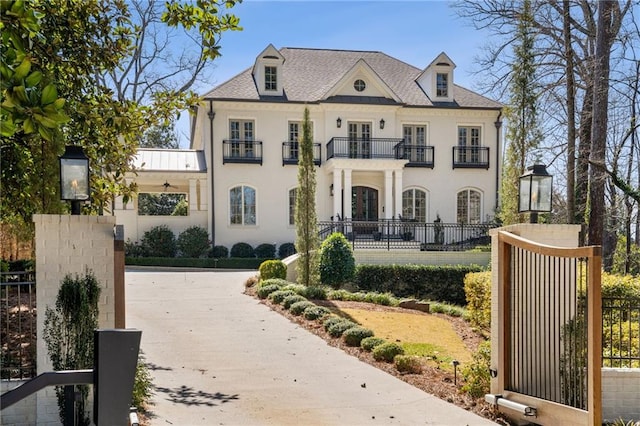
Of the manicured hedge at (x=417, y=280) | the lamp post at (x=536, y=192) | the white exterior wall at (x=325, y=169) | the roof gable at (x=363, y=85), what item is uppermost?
the roof gable at (x=363, y=85)

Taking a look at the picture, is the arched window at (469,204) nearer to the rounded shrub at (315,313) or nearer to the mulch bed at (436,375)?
the mulch bed at (436,375)

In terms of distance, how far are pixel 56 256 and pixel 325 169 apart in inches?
727

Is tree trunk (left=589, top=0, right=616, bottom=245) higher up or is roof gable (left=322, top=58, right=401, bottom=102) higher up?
roof gable (left=322, top=58, right=401, bottom=102)

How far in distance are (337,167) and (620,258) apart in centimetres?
1128

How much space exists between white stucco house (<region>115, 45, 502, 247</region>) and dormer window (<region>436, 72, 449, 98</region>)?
0.16 feet

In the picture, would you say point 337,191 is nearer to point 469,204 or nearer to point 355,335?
point 469,204

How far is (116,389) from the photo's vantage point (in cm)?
129

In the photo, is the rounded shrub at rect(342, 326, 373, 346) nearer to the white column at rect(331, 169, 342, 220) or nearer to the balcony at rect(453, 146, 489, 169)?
the white column at rect(331, 169, 342, 220)

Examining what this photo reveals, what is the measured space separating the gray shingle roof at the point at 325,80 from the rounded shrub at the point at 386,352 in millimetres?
16772

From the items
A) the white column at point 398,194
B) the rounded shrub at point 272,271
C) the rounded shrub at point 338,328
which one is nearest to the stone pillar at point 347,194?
the white column at point 398,194

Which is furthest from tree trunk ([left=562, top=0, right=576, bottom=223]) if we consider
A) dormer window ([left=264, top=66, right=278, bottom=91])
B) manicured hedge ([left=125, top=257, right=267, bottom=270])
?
dormer window ([left=264, top=66, right=278, bottom=91])

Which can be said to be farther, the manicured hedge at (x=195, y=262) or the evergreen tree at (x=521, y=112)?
the manicured hedge at (x=195, y=262)

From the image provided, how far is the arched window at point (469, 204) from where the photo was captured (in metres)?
24.2

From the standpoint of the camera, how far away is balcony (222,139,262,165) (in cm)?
2222
